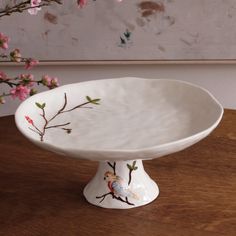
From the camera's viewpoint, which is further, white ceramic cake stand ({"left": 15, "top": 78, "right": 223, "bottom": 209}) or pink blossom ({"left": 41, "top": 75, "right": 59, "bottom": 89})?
pink blossom ({"left": 41, "top": 75, "right": 59, "bottom": 89})

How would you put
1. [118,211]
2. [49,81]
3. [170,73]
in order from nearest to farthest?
[118,211]
[49,81]
[170,73]

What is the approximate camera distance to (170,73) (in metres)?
1.66

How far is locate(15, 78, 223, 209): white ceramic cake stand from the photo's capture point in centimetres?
84

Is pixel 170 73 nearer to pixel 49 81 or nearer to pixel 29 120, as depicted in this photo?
pixel 49 81

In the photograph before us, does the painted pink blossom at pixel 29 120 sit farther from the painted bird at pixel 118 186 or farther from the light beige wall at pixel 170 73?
the light beige wall at pixel 170 73

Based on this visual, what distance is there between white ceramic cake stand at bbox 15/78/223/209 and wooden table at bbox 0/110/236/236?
4cm

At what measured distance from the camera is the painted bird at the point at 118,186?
88cm

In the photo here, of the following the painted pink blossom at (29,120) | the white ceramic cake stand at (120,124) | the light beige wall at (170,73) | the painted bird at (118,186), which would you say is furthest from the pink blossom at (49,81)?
the light beige wall at (170,73)

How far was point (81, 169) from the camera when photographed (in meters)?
1.02

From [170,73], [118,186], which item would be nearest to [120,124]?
[118,186]

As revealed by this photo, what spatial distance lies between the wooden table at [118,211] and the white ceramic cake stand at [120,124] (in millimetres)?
40

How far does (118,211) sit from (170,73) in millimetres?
860

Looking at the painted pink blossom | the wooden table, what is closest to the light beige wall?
the wooden table

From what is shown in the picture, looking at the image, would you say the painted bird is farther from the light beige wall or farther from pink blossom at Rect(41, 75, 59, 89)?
the light beige wall
